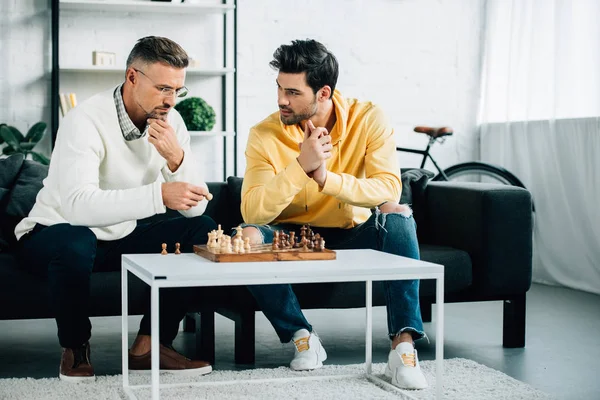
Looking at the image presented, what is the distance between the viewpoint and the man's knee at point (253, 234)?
7.87 feet

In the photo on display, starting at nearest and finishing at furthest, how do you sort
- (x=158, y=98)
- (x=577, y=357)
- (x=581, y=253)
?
(x=158, y=98) < (x=577, y=357) < (x=581, y=253)

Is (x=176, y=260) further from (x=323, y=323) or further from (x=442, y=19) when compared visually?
(x=442, y=19)

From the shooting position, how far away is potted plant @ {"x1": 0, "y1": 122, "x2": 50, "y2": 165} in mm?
4263

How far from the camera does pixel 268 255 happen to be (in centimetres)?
202

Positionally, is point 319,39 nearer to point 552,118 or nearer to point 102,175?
point 552,118

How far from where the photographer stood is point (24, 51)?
4.45m

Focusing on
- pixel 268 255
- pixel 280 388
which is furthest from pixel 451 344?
pixel 268 255

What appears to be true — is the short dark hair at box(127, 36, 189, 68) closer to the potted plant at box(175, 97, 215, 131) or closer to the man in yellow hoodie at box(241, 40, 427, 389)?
the man in yellow hoodie at box(241, 40, 427, 389)

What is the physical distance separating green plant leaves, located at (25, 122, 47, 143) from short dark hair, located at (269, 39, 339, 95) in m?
2.11

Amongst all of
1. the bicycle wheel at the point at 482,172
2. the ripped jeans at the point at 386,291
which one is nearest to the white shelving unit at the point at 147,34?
the bicycle wheel at the point at 482,172

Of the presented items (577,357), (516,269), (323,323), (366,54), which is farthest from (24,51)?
(577,357)

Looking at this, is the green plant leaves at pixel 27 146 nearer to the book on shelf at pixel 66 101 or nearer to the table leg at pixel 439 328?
the book on shelf at pixel 66 101

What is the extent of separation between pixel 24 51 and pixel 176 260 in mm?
2795

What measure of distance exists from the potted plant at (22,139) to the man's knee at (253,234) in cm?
218
